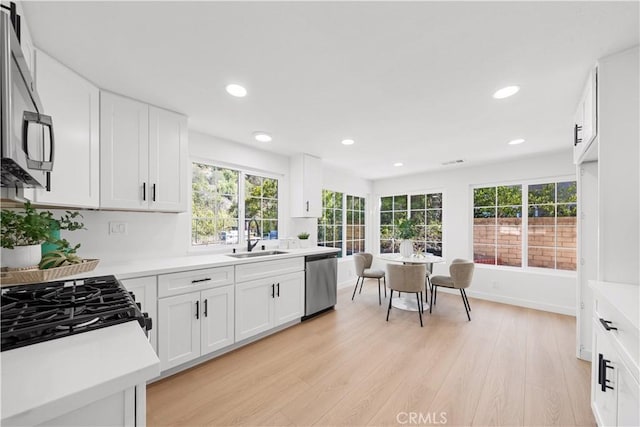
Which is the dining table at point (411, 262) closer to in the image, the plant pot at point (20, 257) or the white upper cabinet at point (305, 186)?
the white upper cabinet at point (305, 186)

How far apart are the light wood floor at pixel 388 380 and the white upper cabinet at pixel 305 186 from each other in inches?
63.2

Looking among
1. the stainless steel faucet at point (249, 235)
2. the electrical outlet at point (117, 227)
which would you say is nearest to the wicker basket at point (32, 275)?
the electrical outlet at point (117, 227)

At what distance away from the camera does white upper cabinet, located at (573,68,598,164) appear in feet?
5.38

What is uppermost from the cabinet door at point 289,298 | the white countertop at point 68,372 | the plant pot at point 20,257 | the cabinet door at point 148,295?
the plant pot at point 20,257

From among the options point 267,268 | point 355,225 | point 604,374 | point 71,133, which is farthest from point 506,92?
point 355,225

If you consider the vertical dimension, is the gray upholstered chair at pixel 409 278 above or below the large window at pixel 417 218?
below

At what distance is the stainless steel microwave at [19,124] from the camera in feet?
2.32

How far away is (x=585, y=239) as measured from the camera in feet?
7.46

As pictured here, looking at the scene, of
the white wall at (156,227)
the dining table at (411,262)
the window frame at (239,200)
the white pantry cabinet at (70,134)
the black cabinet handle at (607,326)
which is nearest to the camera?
the black cabinet handle at (607,326)

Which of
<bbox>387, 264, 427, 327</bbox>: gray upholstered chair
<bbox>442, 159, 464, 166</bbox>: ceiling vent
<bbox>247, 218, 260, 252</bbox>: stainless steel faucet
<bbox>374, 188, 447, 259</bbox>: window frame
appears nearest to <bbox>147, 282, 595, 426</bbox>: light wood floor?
<bbox>387, 264, 427, 327</bbox>: gray upholstered chair

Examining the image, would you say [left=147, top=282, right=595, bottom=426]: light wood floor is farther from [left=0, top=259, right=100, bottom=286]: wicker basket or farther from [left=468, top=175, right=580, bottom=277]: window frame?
[left=0, top=259, right=100, bottom=286]: wicker basket

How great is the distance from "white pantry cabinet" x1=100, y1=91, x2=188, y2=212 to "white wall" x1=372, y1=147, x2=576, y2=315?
435cm

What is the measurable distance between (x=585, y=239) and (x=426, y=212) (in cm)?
293

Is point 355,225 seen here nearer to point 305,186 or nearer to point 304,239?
point 304,239
